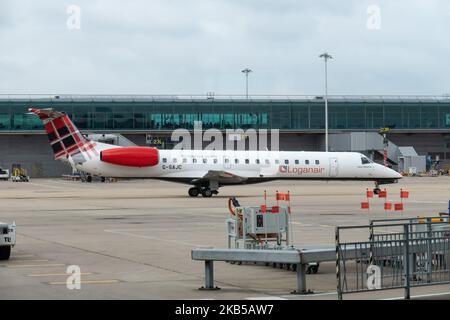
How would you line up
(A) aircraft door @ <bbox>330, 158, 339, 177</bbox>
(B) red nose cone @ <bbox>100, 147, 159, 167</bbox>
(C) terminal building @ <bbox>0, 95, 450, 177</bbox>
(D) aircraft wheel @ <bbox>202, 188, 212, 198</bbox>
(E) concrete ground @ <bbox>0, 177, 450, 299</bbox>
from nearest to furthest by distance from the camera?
(E) concrete ground @ <bbox>0, 177, 450, 299</bbox>
(B) red nose cone @ <bbox>100, 147, 159, 167</bbox>
(D) aircraft wheel @ <bbox>202, 188, 212, 198</bbox>
(A) aircraft door @ <bbox>330, 158, 339, 177</bbox>
(C) terminal building @ <bbox>0, 95, 450, 177</bbox>

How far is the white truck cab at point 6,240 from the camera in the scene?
20.1m

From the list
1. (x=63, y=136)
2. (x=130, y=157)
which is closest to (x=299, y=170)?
(x=130, y=157)

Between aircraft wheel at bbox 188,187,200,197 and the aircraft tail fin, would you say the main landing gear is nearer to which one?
aircraft wheel at bbox 188,187,200,197

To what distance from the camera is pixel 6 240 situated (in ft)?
66.1

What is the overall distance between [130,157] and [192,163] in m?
3.92

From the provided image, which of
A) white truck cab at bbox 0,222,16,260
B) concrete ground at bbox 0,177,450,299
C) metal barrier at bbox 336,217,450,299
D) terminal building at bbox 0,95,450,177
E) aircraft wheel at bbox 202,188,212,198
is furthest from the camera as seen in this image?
terminal building at bbox 0,95,450,177

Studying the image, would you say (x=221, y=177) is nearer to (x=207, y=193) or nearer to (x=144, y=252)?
(x=207, y=193)

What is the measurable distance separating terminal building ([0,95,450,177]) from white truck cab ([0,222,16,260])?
277ft

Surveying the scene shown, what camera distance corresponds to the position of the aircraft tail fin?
55188 millimetres

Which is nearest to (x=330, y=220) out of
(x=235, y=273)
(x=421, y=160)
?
(x=235, y=273)

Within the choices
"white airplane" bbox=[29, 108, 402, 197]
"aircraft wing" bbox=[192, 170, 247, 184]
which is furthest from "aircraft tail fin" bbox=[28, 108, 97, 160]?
"aircraft wing" bbox=[192, 170, 247, 184]

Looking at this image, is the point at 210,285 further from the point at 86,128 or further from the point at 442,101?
the point at 442,101

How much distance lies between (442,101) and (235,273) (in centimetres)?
10320

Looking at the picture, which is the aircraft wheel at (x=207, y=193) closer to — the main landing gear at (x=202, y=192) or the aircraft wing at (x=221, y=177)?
the main landing gear at (x=202, y=192)
